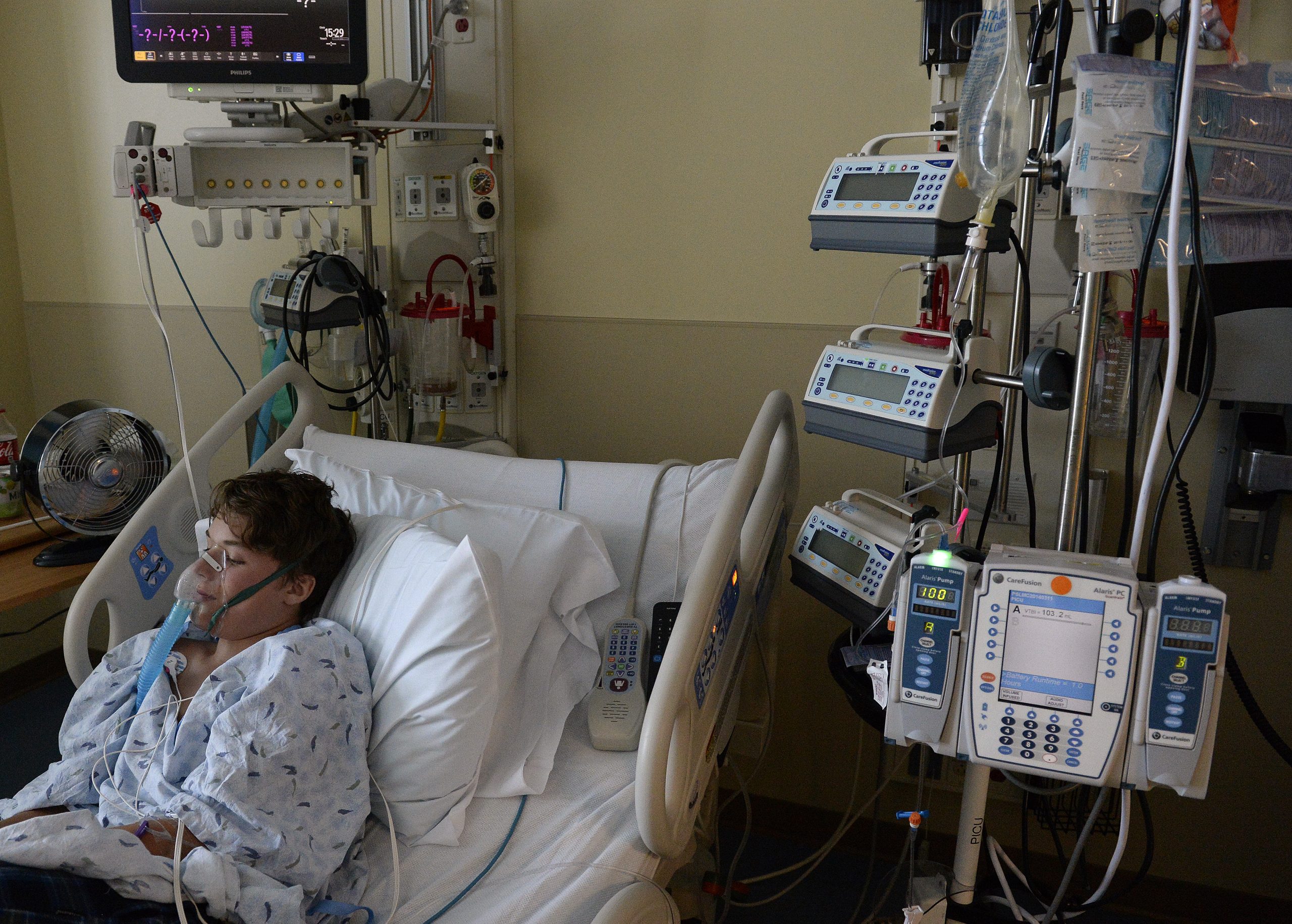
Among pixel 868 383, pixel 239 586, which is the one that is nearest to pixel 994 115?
pixel 868 383

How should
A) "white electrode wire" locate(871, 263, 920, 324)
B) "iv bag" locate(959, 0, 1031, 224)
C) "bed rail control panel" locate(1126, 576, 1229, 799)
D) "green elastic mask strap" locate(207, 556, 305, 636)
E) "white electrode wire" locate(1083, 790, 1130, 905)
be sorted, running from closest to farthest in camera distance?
"bed rail control panel" locate(1126, 576, 1229, 799)
"white electrode wire" locate(1083, 790, 1130, 905)
"iv bag" locate(959, 0, 1031, 224)
"green elastic mask strap" locate(207, 556, 305, 636)
"white electrode wire" locate(871, 263, 920, 324)

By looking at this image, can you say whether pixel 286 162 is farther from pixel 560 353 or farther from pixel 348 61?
pixel 560 353

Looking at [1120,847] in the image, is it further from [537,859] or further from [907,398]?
[537,859]

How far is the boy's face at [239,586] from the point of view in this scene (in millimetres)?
1546

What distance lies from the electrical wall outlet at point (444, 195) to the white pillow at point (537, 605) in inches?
34.1

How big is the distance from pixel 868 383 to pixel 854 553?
0.97ft

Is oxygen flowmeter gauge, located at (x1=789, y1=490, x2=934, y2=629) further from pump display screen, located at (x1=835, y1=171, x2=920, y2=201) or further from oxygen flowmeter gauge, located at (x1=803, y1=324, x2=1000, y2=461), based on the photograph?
pump display screen, located at (x1=835, y1=171, x2=920, y2=201)

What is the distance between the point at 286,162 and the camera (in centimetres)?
210

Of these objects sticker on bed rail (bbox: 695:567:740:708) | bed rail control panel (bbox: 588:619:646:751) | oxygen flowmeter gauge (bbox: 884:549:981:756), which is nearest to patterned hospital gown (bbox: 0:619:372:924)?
bed rail control panel (bbox: 588:619:646:751)

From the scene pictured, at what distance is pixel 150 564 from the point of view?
1858 millimetres

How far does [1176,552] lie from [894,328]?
0.92 m

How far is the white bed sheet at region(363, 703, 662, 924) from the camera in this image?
1.26 m

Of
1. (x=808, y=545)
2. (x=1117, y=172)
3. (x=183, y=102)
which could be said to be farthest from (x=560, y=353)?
(x=1117, y=172)

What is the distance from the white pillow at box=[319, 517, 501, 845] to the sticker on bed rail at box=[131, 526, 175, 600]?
59cm
